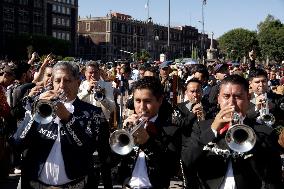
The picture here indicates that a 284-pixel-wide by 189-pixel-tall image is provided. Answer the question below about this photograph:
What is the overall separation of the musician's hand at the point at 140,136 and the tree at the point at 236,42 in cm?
10049

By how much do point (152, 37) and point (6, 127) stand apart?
428ft

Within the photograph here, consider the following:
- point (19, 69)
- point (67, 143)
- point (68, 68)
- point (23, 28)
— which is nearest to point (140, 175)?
point (67, 143)

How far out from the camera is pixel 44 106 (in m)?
4.02

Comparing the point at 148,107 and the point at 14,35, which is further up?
the point at 14,35

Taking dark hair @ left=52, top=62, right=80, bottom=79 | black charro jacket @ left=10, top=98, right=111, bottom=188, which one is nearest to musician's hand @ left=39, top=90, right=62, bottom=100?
black charro jacket @ left=10, top=98, right=111, bottom=188

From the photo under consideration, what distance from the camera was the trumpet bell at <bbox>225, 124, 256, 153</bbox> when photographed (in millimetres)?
3473

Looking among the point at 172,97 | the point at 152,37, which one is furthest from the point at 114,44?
the point at 172,97

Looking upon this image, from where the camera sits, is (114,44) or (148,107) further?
Result: (114,44)

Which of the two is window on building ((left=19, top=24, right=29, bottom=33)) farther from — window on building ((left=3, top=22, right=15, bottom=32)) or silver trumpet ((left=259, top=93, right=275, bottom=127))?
silver trumpet ((left=259, top=93, right=275, bottom=127))

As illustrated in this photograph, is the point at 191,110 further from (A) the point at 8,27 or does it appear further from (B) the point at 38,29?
(B) the point at 38,29

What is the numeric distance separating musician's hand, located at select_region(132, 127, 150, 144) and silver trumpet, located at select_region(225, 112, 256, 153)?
70 centimetres

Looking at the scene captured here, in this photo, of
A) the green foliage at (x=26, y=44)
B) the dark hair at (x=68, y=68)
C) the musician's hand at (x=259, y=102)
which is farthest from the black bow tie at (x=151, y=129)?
the green foliage at (x=26, y=44)

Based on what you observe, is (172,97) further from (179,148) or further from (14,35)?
(14,35)

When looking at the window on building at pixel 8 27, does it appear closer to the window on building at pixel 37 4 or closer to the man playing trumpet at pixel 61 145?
the window on building at pixel 37 4
